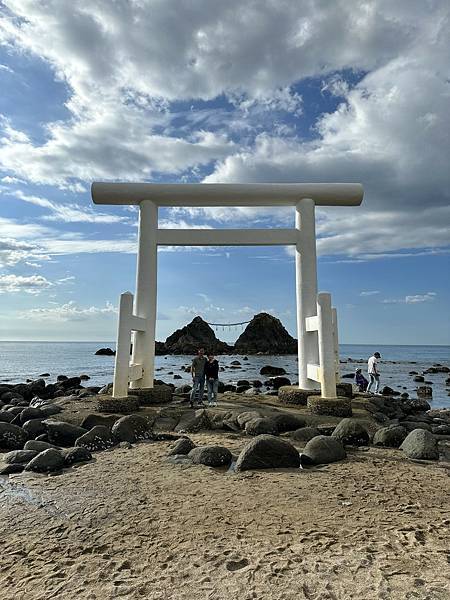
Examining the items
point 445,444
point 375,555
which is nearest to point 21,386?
point 445,444

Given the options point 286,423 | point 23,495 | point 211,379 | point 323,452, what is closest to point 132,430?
point 23,495

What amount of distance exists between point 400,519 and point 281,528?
45.9 inches

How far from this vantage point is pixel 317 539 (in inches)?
138

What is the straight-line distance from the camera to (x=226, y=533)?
12.0 feet

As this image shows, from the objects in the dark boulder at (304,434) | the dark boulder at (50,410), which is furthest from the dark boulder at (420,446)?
the dark boulder at (50,410)

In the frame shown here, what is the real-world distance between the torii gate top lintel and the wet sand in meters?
7.27

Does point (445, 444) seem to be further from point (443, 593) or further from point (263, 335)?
point (263, 335)

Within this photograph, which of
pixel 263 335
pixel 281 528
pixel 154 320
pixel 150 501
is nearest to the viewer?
pixel 281 528

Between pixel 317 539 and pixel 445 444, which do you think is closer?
pixel 317 539

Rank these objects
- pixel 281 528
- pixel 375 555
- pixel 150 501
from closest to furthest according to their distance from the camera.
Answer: pixel 375 555 < pixel 281 528 < pixel 150 501

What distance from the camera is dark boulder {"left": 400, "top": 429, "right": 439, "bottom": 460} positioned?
20.1 ft

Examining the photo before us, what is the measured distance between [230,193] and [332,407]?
5.85 meters

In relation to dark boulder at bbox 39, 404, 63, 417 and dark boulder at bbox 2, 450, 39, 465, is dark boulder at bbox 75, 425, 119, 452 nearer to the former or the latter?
dark boulder at bbox 2, 450, 39, 465

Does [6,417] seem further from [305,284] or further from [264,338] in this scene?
[264,338]
